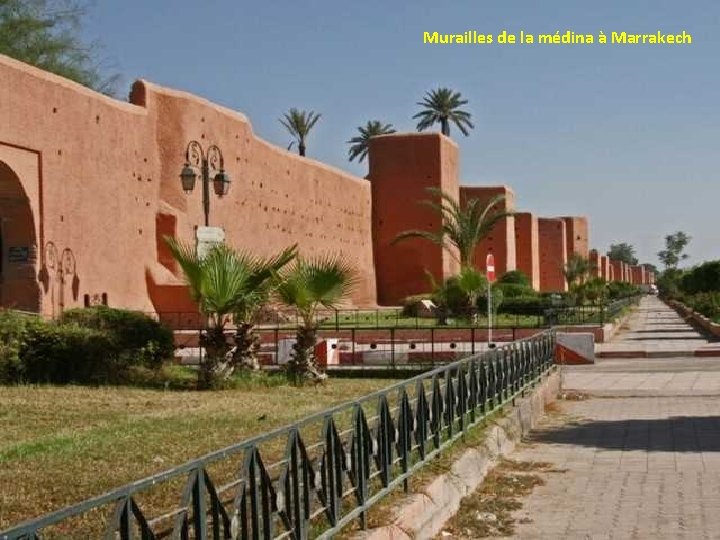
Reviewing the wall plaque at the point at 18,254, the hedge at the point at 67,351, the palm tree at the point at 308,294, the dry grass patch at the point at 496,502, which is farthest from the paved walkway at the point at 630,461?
the wall plaque at the point at 18,254

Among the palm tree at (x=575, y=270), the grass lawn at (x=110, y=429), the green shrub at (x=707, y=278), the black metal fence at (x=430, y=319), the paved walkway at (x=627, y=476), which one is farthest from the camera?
the palm tree at (x=575, y=270)

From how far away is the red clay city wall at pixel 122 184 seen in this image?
83.6 ft

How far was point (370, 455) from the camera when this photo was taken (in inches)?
264

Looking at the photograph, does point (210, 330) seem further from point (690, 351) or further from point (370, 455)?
point (690, 351)

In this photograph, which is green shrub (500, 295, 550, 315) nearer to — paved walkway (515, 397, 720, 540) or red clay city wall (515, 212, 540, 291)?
paved walkway (515, 397, 720, 540)

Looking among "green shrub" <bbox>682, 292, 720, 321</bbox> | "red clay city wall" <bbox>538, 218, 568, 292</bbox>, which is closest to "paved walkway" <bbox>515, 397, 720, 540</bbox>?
"green shrub" <bbox>682, 292, 720, 321</bbox>

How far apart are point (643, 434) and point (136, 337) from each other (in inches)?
261

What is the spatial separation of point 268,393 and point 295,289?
1.68 meters

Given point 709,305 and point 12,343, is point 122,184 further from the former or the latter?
point 709,305

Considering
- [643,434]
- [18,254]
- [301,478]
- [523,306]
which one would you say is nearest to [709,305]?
[523,306]

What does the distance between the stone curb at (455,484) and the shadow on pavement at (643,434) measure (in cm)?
37

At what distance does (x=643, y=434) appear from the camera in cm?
1221

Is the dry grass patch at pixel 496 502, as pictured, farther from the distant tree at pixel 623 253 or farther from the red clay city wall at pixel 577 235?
the distant tree at pixel 623 253

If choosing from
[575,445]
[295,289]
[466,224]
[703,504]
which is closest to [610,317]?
[466,224]
